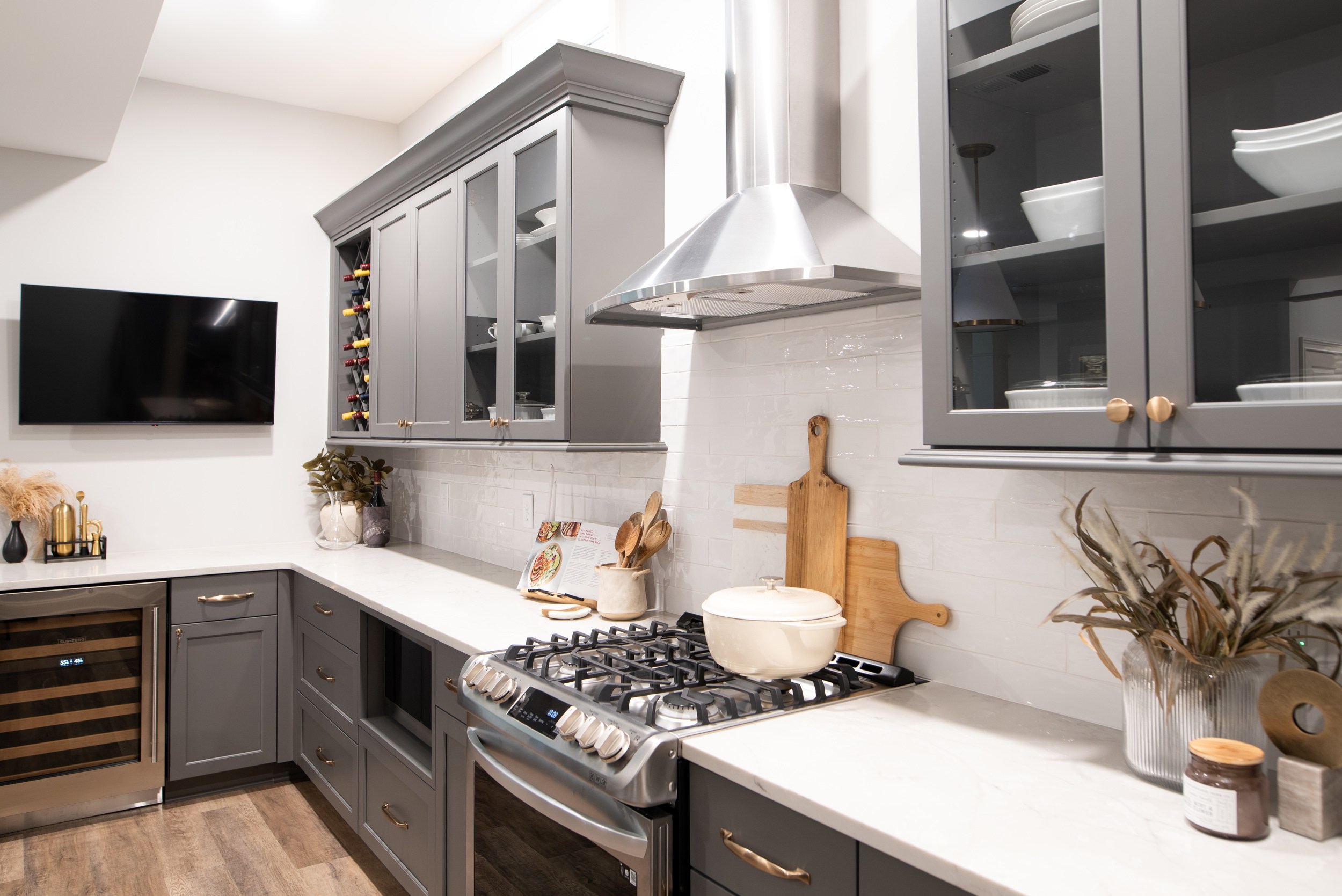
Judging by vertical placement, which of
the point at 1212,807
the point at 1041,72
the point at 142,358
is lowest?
the point at 1212,807

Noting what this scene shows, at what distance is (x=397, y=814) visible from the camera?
2.53 metres

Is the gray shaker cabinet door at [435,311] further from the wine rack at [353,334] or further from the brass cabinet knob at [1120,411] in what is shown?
the brass cabinet knob at [1120,411]

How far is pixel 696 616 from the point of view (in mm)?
2270

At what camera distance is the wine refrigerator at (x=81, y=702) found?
3045 mm

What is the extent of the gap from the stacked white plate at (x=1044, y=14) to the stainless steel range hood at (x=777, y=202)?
1.52 ft

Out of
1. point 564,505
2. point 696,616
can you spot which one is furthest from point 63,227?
point 696,616

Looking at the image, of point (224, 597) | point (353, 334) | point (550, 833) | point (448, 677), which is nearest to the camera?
point (550, 833)

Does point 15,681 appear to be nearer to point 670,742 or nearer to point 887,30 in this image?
point 670,742

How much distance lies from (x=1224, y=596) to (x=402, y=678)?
2205 mm

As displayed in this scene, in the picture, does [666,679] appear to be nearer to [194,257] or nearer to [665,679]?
[665,679]

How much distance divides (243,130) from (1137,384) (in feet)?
13.8

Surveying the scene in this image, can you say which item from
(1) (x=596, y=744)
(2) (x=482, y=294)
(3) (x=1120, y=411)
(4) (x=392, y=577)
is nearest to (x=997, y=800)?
(3) (x=1120, y=411)

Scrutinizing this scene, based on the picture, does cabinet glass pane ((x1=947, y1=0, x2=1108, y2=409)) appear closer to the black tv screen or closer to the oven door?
the oven door

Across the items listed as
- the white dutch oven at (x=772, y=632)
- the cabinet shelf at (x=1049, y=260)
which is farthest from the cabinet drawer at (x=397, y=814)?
the cabinet shelf at (x=1049, y=260)
